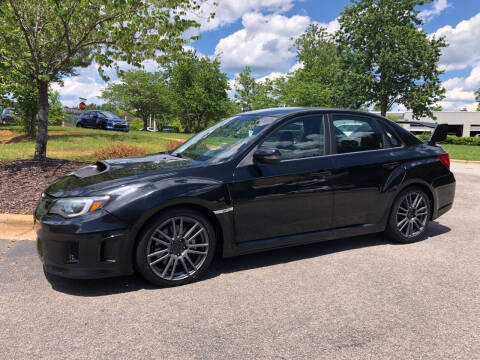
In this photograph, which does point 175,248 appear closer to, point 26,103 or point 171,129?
point 26,103

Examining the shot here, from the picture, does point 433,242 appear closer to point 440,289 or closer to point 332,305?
point 440,289

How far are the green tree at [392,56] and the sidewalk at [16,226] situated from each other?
3687cm

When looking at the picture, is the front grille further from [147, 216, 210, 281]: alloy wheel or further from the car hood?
[147, 216, 210, 281]: alloy wheel

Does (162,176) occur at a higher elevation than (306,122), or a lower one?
lower

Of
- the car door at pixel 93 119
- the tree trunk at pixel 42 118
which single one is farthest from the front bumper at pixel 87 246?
the car door at pixel 93 119

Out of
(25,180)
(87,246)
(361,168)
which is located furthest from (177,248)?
(25,180)

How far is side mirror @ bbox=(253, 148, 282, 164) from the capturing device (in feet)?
12.3

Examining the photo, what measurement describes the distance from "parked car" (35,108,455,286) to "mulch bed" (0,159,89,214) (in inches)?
95.8

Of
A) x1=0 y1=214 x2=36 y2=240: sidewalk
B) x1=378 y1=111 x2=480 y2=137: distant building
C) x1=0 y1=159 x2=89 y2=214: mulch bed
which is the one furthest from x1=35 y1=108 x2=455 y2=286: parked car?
x1=378 y1=111 x2=480 y2=137: distant building

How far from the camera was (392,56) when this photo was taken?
119ft

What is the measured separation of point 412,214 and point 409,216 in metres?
0.06

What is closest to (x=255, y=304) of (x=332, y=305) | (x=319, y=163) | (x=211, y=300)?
(x=211, y=300)

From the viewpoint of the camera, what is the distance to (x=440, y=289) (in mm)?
3549

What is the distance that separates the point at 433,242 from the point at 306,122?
2364 millimetres
